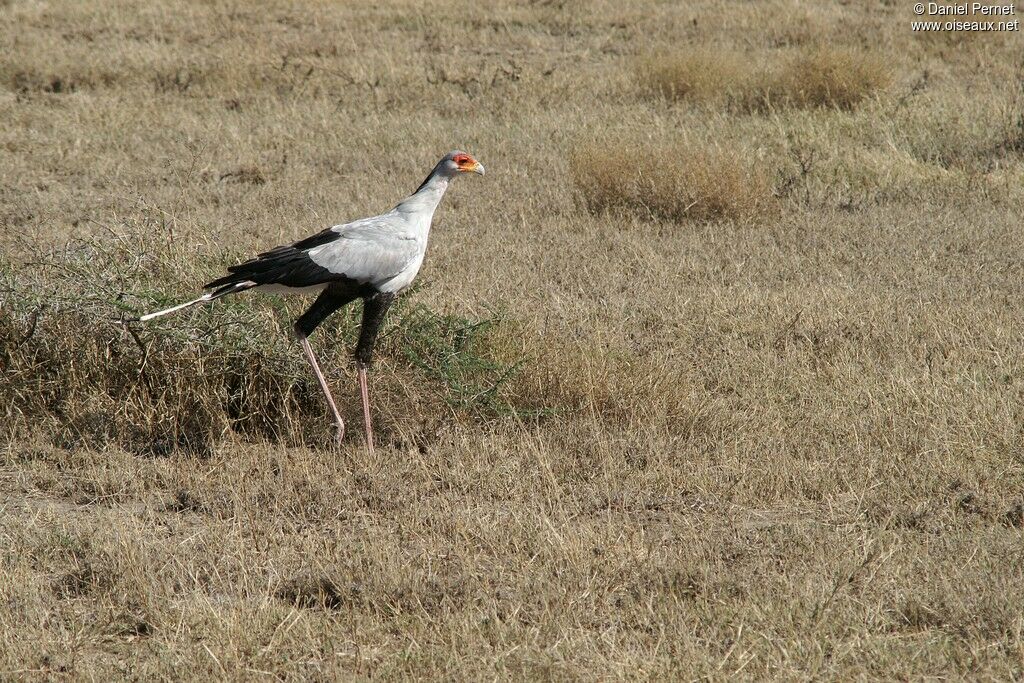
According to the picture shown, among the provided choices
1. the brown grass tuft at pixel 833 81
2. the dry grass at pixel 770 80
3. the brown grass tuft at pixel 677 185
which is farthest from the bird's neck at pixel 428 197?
the brown grass tuft at pixel 833 81

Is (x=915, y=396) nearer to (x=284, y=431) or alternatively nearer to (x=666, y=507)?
(x=666, y=507)

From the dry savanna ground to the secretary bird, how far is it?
279 millimetres

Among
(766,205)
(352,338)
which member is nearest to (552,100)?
(766,205)

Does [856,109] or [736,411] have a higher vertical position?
[856,109]

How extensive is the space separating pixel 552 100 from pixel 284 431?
712 cm

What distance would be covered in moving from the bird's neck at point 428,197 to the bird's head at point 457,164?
0.04 meters

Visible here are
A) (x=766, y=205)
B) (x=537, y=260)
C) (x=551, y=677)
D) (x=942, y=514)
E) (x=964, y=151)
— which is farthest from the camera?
(x=964, y=151)

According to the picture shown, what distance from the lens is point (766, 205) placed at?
28.3 ft

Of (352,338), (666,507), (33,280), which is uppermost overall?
(33,280)

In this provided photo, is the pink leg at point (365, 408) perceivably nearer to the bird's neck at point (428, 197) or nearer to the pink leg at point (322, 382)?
the pink leg at point (322, 382)

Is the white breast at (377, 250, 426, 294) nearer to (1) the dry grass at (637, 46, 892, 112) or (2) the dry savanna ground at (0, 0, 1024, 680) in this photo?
(2) the dry savanna ground at (0, 0, 1024, 680)

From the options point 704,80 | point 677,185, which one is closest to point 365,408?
point 677,185

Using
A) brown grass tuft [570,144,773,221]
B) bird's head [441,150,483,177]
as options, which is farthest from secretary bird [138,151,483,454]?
brown grass tuft [570,144,773,221]

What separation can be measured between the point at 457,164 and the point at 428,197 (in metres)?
0.27
